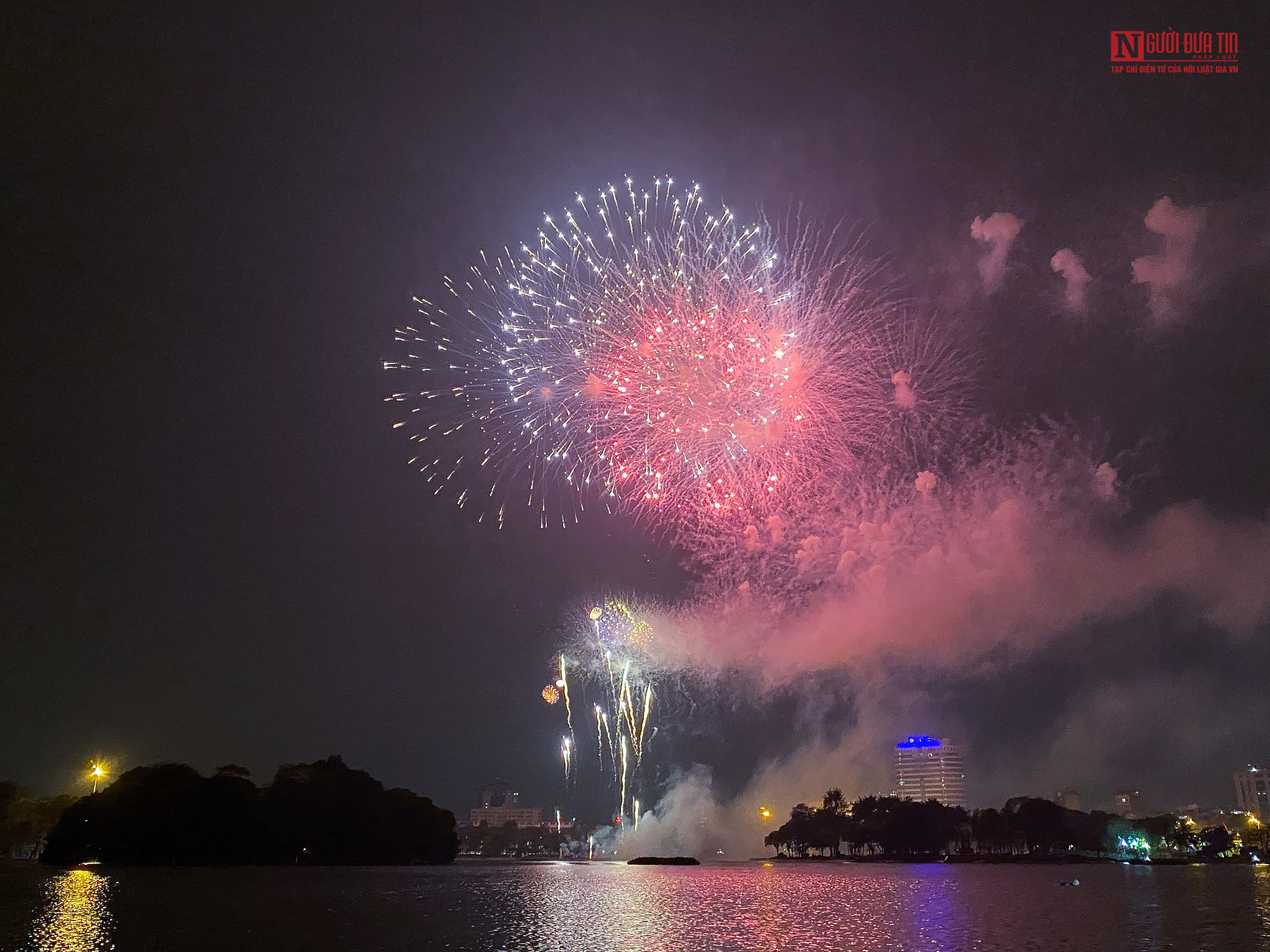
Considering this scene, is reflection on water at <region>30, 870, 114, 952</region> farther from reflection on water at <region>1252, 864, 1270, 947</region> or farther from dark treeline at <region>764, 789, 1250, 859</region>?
dark treeline at <region>764, 789, 1250, 859</region>

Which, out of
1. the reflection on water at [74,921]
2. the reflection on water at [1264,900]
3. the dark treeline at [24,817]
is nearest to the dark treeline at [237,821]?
the dark treeline at [24,817]

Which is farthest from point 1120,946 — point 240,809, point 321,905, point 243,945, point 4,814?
point 4,814

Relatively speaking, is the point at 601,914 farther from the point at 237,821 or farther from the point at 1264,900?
the point at 237,821

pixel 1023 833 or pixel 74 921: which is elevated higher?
pixel 74 921

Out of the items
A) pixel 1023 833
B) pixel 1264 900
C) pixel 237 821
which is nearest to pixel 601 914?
pixel 1264 900

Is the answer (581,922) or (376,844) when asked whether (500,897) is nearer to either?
(581,922)

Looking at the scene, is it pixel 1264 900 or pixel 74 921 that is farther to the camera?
pixel 1264 900

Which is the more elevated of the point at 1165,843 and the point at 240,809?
the point at 240,809

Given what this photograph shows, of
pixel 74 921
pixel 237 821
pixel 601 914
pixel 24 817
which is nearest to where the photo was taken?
pixel 74 921
